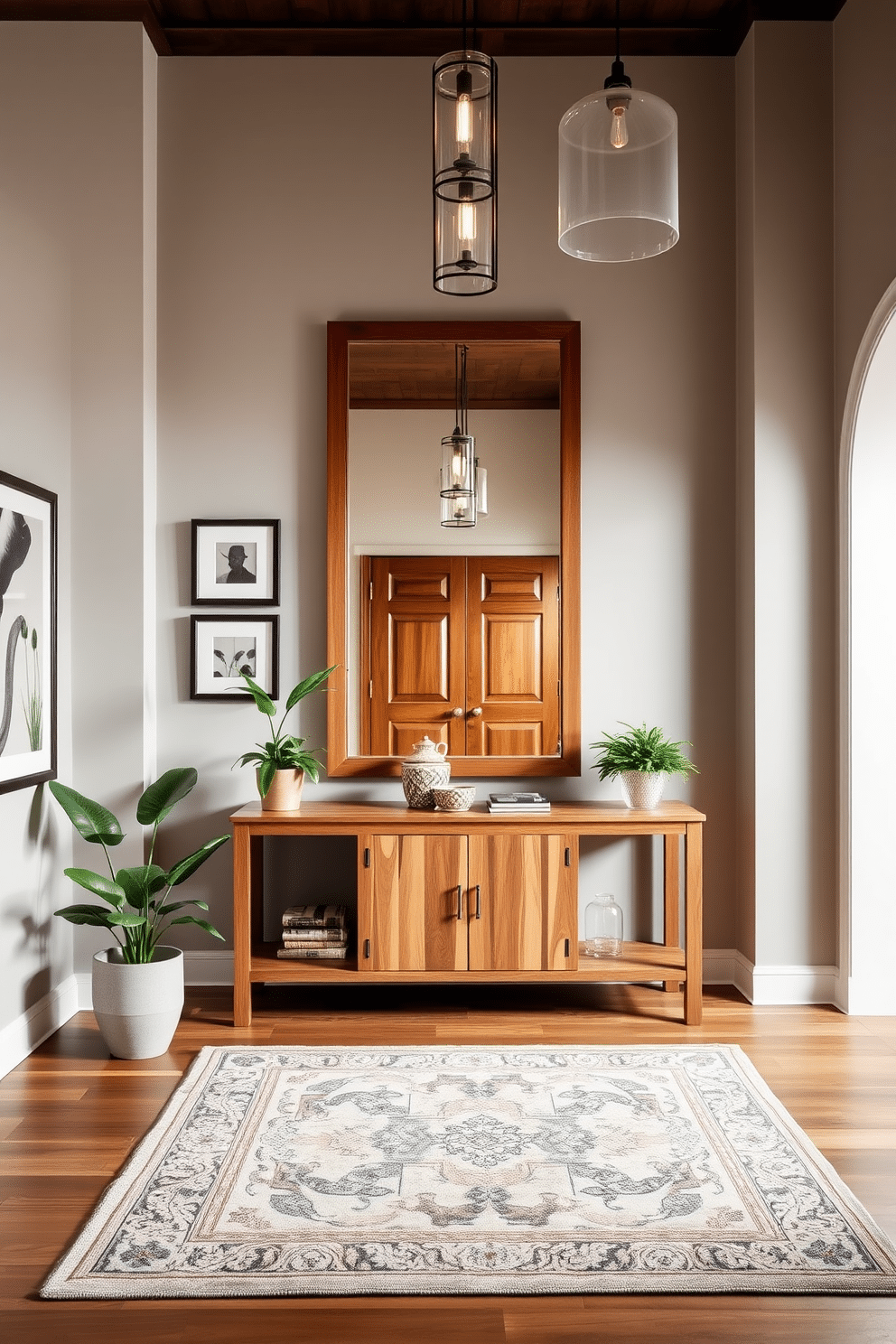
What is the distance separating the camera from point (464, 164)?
2.31 meters

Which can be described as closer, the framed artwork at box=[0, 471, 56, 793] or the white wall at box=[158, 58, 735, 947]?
the framed artwork at box=[0, 471, 56, 793]

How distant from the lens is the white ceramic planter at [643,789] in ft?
11.9

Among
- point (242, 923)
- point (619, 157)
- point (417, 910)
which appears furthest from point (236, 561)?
point (619, 157)

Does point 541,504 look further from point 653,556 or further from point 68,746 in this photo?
point 68,746

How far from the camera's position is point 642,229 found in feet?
8.14

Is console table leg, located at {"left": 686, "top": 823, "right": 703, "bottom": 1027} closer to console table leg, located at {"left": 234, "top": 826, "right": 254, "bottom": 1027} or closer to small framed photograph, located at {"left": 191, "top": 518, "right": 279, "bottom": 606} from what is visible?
console table leg, located at {"left": 234, "top": 826, "right": 254, "bottom": 1027}

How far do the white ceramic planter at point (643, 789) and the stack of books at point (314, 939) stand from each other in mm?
1095

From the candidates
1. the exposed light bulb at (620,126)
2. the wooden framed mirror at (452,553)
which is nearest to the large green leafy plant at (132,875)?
the wooden framed mirror at (452,553)

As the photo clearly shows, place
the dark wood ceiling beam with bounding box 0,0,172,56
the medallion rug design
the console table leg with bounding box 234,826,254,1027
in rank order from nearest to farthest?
the medallion rug design, the console table leg with bounding box 234,826,254,1027, the dark wood ceiling beam with bounding box 0,0,172,56

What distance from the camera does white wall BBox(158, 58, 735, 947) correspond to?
3.91 m

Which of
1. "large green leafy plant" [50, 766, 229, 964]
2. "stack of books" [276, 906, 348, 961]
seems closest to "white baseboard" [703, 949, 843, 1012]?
"stack of books" [276, 906, 348, 961]

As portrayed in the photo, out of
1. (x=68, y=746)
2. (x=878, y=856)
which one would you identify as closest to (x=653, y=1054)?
(x=878, y=856)

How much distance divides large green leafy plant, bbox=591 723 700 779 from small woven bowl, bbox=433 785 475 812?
526 mm

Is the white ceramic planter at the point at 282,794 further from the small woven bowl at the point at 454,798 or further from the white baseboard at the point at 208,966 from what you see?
the white baseboard at the point at 208,966
